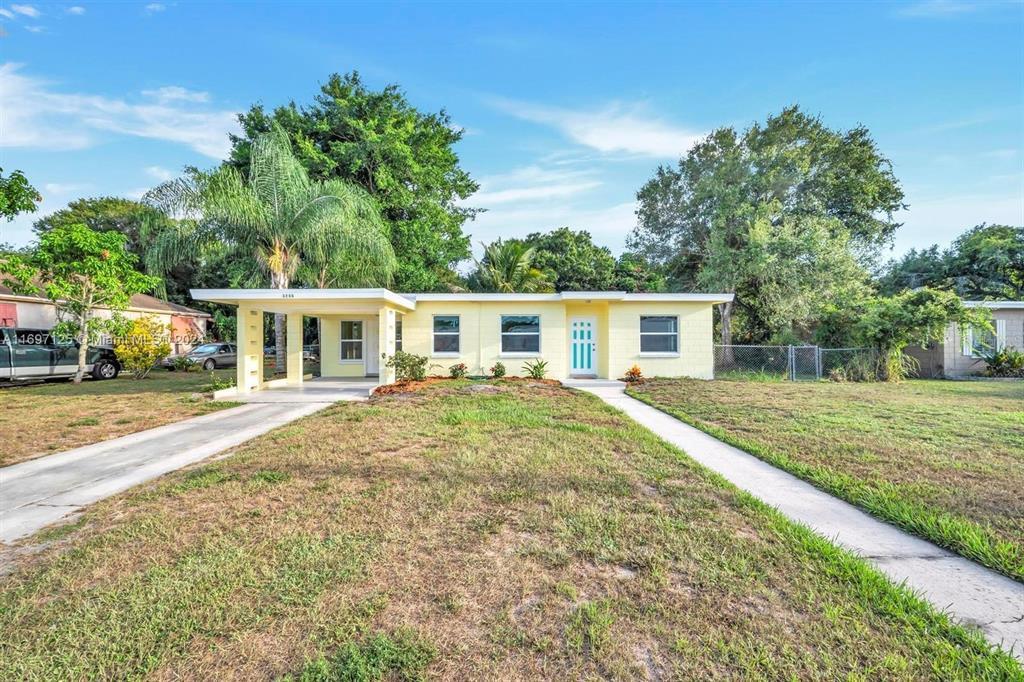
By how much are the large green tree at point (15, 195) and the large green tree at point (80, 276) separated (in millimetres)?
5192

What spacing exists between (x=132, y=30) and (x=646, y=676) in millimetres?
16433

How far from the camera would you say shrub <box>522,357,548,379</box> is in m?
13.6

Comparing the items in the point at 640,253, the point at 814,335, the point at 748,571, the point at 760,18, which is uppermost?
the point at 760,18

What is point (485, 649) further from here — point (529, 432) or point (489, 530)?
point (529, 432)

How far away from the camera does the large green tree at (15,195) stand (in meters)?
8.62

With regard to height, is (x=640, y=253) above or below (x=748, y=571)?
above

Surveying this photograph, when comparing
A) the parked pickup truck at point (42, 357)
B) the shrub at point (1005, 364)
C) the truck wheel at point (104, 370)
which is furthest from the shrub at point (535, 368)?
the shrub at point (1005, 364)

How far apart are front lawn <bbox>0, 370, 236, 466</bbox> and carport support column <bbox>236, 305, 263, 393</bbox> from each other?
1019 millimetres

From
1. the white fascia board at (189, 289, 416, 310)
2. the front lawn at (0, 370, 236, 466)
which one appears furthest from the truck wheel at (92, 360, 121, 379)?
the white fascia board at (189, 289, 416, 310)

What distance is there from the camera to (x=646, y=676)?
1900mm

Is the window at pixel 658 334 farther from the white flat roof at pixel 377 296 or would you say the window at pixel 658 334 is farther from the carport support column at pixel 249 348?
the carport support column at pixel 249 348

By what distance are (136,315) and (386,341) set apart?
1722 cm

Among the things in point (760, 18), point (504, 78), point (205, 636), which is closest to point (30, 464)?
point (205, 636)

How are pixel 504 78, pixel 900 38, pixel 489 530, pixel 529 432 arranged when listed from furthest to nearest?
pixel 504 78, pixel 900 38, pixel 529 432, pixel 489 530
